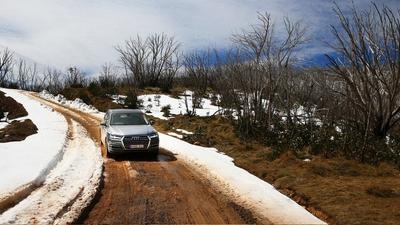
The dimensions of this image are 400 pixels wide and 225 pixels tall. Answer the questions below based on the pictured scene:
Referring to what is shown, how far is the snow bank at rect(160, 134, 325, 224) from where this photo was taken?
298 inches

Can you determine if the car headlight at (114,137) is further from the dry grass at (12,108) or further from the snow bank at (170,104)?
the dry grass at (12,108)

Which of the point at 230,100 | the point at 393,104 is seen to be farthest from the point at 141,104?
the point at 393,104

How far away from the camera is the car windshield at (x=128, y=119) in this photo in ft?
50.1

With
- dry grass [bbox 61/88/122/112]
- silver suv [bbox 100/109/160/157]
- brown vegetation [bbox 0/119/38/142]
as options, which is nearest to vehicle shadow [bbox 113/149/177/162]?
silver suv [bbox 100/109/160/157]

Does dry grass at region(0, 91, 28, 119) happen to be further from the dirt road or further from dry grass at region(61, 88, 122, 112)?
the dirt road

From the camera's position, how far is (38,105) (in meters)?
39.3

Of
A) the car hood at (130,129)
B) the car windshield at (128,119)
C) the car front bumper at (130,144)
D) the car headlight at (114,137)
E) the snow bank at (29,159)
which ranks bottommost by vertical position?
the snow bank at (29,159)

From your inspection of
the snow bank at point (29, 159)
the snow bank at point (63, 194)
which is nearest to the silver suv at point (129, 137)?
the snow bank at point (63, 194)

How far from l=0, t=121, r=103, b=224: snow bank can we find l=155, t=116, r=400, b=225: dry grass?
441 cm

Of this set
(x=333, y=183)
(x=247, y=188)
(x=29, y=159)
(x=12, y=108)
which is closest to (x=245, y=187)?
(x=247, y=188)

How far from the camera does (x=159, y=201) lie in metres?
8.36

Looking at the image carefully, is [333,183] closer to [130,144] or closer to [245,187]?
[245,187]

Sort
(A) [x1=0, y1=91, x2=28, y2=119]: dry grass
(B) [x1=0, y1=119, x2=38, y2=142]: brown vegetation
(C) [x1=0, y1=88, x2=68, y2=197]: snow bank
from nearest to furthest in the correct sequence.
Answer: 1. (C) [x1=0, y1=88, x2=68, y2=197]: snow bank
2. (B) [x1=0, y1=119, x2=38, y2=142]: brown vegetation
3. (A) [x1=0, y1=91, x2=28, y2=119]: dry grass

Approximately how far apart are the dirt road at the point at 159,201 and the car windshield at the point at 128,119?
3.14 meters
